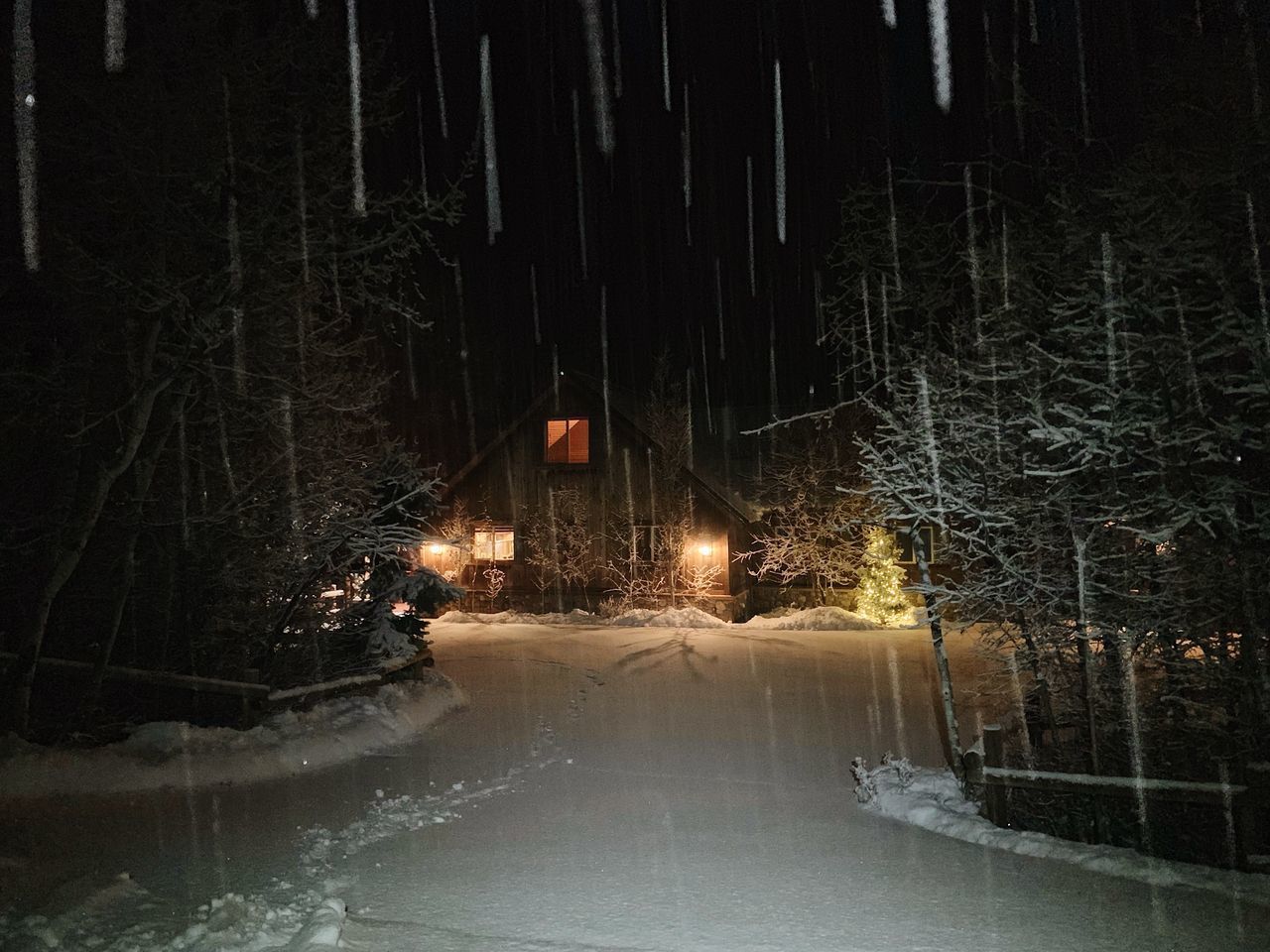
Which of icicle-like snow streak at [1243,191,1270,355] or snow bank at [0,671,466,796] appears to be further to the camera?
snow bank at [0,671,466,796]

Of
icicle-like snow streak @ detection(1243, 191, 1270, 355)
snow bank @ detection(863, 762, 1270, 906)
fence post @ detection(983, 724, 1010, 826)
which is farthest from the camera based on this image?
fence post @ detection(983, 724, 1010, 826)

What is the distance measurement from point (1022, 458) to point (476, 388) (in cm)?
5350

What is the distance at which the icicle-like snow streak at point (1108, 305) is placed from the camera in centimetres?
912

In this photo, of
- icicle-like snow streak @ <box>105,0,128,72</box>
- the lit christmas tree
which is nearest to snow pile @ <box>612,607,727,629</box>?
the lit christmas tree

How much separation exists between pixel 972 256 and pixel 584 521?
900 inches

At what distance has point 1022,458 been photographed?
10094 millimetres

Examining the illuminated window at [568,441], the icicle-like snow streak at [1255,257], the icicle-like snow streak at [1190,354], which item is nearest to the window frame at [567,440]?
the illuminated window at [568,441]

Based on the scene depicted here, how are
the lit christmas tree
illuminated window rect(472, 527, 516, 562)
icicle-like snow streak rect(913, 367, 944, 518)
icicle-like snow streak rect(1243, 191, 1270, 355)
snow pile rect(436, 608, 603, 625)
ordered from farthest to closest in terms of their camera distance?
illuminated window rect(472, 527, 516, 562)
snow pile rect(436, 608, 603, 625)
the lit christmas tree
icicle-like snow streak rect(913, 367, 944, 518)
icicle-like snow streak rect(1243, 191, 1270, 355)

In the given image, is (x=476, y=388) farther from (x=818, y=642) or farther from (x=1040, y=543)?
(x=1040, y=543)

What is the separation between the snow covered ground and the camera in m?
6.04

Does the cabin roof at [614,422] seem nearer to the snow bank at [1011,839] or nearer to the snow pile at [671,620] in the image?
the snow pile at [671,620]

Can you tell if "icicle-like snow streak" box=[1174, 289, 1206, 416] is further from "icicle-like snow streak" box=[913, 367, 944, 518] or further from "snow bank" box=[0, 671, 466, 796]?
"snow bank" box=[0, 671, 466, 796]

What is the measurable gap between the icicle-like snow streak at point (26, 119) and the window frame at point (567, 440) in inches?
879

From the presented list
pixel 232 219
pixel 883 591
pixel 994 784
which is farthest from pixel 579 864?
pixel 883 591
